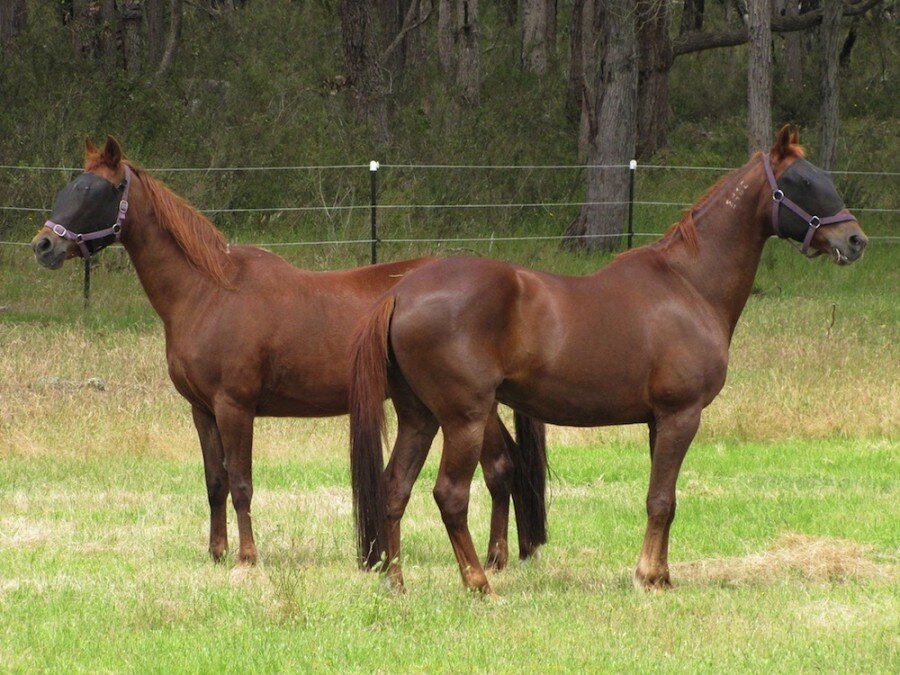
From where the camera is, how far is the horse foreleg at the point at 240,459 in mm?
7316

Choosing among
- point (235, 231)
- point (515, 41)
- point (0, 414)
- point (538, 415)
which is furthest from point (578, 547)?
point (515, 41)

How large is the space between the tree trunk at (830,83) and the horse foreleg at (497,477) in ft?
53.7

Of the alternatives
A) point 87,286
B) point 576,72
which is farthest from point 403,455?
point 576,72

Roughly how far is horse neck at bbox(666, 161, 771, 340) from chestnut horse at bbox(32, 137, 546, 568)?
127cm

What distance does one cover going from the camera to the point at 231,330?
24.3ft

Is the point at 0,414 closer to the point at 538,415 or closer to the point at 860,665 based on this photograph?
the point at 538,415

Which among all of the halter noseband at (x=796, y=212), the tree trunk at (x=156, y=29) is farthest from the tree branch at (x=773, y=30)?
the halter noseband at (x=796, y=212)

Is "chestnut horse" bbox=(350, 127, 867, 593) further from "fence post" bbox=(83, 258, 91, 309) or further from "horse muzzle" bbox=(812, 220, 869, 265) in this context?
"fence post" bbox=(83, 258, 91, 309)

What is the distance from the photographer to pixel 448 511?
6.36 meters

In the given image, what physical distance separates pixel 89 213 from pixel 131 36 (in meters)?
18.3

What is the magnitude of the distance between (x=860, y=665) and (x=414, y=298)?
8.42ft

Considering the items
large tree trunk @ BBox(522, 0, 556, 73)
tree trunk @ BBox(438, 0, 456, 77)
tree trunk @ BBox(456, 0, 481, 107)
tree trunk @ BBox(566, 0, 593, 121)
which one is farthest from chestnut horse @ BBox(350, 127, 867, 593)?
tree trunk @ BBox(438, 0, 456, 77)

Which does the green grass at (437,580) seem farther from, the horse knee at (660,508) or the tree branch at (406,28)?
the tree branch at (406,28)

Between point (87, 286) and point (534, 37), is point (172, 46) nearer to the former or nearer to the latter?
point (87, 286)
